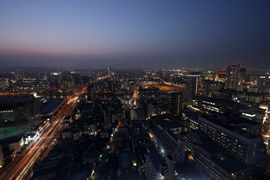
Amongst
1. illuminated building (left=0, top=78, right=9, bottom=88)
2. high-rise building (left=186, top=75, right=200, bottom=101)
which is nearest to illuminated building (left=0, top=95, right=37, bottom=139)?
high-rise building (left=186, top=75, right=200, bottom=101)

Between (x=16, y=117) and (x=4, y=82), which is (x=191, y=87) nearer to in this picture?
(x=16, y=117)

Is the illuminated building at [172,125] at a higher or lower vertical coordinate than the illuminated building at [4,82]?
lower

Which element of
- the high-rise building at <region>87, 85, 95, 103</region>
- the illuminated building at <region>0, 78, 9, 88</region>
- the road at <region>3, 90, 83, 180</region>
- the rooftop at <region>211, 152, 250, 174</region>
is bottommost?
the road at <region>3, 90, 83, 180</region>

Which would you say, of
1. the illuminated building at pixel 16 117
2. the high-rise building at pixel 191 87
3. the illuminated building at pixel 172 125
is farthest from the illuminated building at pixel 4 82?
the high-rise building at pixel 191 87

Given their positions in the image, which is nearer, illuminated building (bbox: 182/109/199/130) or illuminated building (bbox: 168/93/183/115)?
illuminated building (bbox: 182/109/199/130)

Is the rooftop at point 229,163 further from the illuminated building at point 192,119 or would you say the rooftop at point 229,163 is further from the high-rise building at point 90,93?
the high-rise building at point 90,93

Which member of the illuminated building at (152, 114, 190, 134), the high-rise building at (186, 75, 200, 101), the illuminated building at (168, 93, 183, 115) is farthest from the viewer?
the high-rise building at (186, 75, 200, 101)

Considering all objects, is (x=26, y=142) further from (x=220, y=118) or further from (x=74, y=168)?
(x=220, y=118)

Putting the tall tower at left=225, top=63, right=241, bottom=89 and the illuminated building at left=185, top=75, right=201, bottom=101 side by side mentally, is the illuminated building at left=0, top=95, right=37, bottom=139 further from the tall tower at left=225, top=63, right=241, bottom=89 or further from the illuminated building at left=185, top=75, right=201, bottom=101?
the tall tower at left=225, top=63, right=241, bottom=89

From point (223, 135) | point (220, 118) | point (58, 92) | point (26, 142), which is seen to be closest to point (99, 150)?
point (26, 142)

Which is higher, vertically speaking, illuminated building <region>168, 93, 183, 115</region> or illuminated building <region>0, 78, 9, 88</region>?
illuminated building <region>0, 78, 9, 88</region>

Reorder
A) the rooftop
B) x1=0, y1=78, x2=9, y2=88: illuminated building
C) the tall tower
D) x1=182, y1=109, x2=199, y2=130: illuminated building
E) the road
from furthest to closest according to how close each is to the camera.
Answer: x1=0, y1=78, x2=9, y2=88: illuminated building < the tall tower < x1=182, y1=109, x2=199, y2=130: illuminated building < the road < the rooftop
